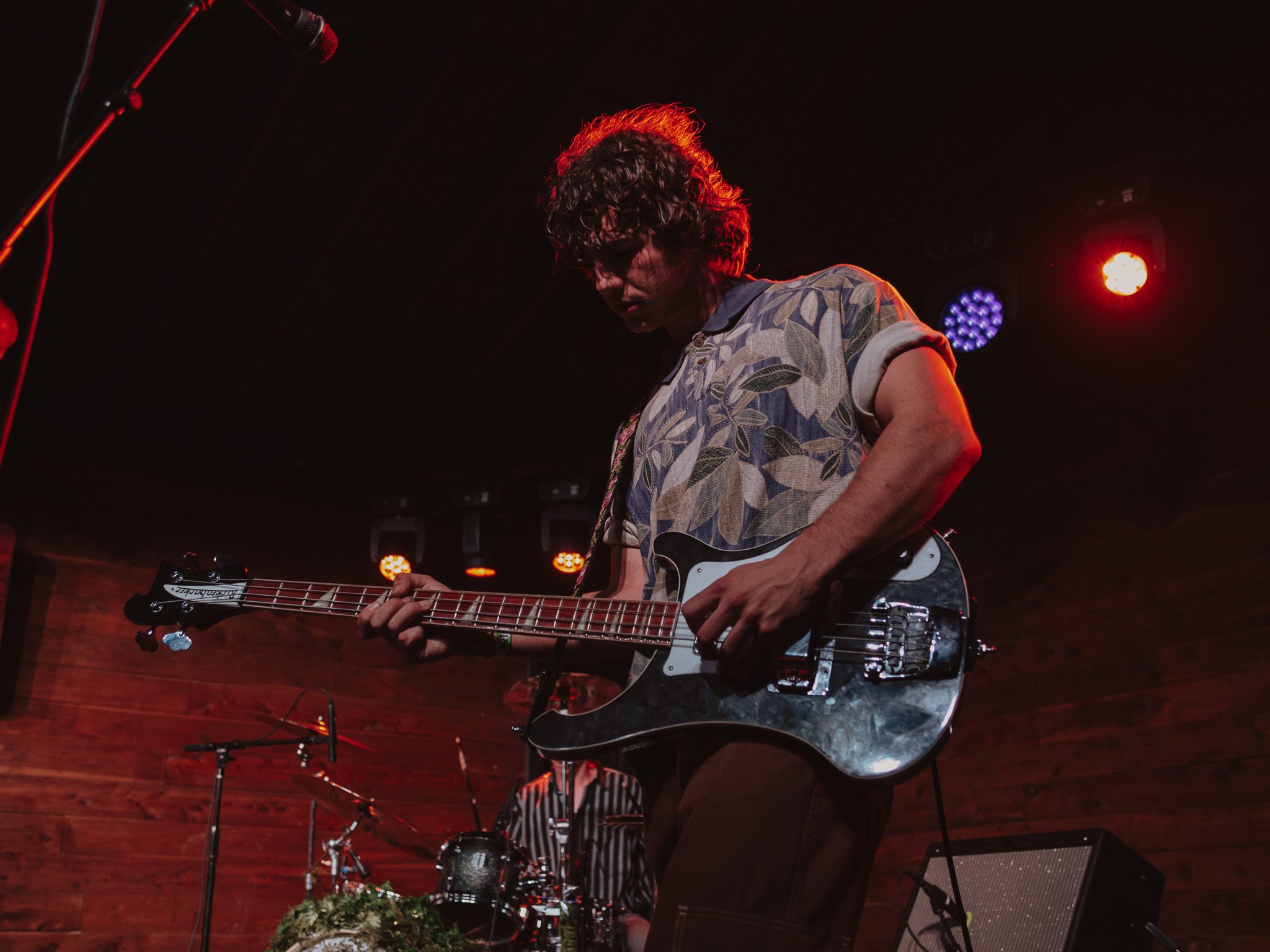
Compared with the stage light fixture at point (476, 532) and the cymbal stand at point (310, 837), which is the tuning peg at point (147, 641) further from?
the stage light fixture at point (476, 532)

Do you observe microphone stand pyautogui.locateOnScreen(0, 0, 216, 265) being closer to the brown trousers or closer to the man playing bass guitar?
the man playing bass guitar

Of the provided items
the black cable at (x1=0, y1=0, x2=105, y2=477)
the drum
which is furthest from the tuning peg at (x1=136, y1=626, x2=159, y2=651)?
the drum

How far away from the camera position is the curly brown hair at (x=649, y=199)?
229cm

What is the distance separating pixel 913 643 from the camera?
1565 mm

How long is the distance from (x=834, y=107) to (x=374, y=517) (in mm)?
3870

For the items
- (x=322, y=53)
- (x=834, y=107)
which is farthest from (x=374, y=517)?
(x=322, y=53)

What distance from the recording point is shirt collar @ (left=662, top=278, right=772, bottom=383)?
215cm

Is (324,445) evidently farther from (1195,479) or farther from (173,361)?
(1195,479)

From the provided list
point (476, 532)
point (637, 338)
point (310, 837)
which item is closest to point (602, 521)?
point (637, 338)

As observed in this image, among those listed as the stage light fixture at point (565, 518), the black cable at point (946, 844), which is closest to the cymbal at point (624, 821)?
the stage light fixture at point (565, 518)

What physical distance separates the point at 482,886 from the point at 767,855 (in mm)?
4583

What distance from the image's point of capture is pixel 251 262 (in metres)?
5.72

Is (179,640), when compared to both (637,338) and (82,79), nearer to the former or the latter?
(82,79)

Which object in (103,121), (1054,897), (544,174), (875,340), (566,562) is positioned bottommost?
(1054,897)
